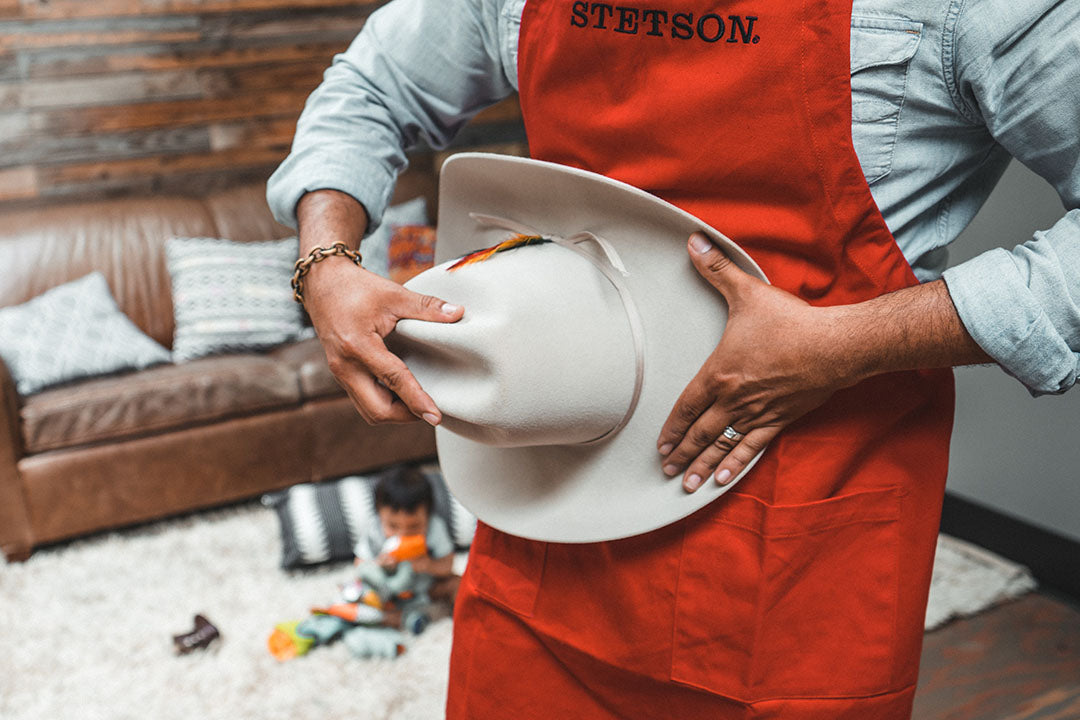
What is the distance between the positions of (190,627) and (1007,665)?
6.50ft

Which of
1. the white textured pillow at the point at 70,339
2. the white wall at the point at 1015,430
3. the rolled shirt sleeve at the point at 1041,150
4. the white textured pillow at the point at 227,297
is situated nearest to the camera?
the rolled shirt sleeve at the point at 1041,150

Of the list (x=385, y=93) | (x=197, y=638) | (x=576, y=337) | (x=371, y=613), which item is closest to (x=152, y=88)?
(x=197, y=638)

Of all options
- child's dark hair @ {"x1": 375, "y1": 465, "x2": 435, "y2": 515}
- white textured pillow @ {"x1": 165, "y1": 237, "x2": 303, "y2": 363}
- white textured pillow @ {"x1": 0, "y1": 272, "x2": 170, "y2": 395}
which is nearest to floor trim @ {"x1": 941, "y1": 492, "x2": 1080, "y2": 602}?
child's dark hair @ {"x1": 375, "y1": 465, "x2": 435, "y2": 515}

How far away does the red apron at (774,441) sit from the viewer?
0.63 meters

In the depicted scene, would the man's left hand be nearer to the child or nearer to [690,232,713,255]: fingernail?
[690,232,713,255]: fingernail

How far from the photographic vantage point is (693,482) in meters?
0.68

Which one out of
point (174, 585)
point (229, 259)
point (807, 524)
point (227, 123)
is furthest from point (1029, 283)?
point (227, 123)

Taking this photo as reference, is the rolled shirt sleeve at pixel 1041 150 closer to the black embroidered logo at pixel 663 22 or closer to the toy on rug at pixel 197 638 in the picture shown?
the black embroidered logo at pixel 663 22

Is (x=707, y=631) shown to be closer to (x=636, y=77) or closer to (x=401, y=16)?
(x=636, y=77)

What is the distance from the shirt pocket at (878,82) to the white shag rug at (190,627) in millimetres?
1584

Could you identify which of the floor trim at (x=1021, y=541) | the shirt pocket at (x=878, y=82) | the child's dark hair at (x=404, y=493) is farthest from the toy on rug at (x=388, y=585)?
the shirt pocket at (x=878, y=82)

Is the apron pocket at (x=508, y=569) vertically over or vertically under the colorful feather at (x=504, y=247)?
under

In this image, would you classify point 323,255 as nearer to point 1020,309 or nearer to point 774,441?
point 774,441

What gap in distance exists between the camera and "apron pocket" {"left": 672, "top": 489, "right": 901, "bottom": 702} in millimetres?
694
